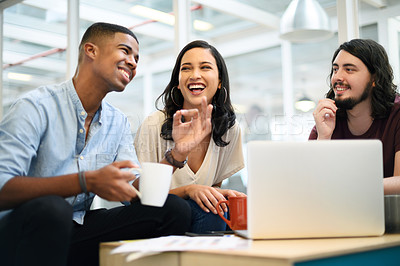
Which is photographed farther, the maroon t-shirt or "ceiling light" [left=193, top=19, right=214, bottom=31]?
"ceiling light" [left=193, top=19, right=214, bottom=31]

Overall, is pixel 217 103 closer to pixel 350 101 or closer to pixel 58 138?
pixel 350 101

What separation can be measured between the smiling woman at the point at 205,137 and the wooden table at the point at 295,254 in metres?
0.72

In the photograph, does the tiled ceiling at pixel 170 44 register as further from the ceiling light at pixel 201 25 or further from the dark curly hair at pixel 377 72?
the dark curly hair at pixel 377 72

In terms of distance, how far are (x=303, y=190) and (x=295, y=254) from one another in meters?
0.27

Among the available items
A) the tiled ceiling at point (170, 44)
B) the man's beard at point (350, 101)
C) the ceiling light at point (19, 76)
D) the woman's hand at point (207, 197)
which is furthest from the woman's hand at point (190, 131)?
the ceiling light at point (19, 76)

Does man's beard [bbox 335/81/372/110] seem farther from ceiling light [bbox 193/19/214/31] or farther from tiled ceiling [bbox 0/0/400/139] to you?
ceiling light [bbox 193/19/214/31]

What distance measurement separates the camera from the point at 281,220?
1.11 meters

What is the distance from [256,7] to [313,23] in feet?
1.35

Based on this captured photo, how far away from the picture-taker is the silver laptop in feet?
3.62

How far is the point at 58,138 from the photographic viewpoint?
152 cm

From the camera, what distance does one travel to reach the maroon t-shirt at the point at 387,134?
1.89 metres

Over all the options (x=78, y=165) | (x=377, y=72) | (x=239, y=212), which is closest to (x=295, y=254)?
(x=239, y=212)

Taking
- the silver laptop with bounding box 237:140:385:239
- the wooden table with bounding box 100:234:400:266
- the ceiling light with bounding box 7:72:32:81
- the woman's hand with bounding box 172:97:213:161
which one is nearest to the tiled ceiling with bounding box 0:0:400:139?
the ceiling light with bounding box 7:72:32:81

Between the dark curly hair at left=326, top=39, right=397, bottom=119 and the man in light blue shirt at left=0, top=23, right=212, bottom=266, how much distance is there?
2.90 ft
